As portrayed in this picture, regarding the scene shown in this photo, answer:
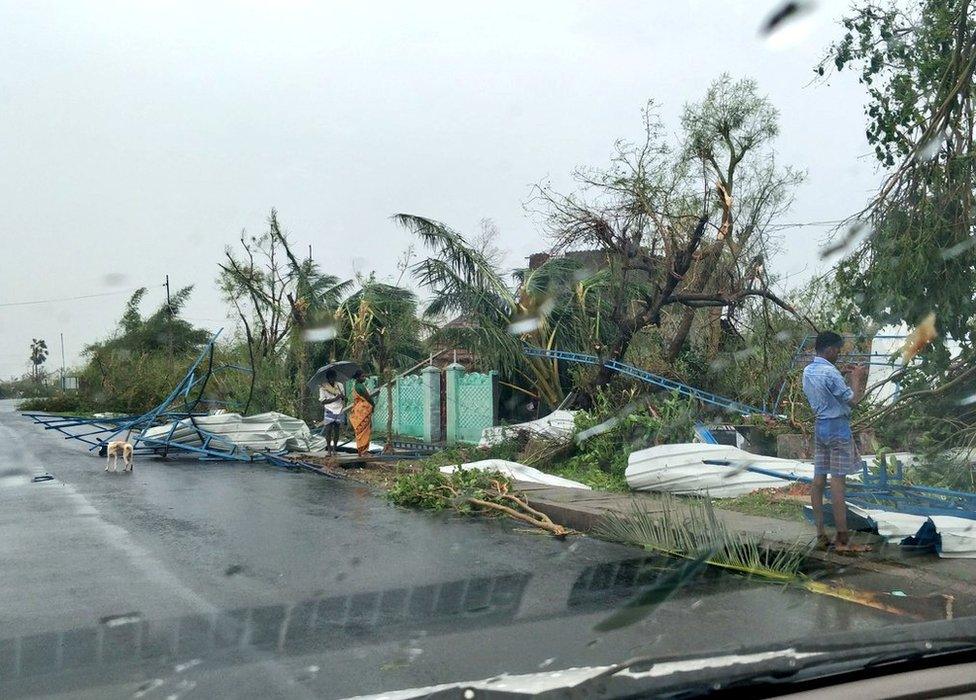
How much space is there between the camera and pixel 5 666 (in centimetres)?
490

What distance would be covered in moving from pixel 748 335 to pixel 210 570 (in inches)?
437

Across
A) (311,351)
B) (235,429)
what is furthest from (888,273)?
(311,351)

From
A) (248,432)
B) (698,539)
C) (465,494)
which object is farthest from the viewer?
(248,432)

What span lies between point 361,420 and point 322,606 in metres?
11.4

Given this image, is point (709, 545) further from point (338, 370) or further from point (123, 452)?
point (123, 452)

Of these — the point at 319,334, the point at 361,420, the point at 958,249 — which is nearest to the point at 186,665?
the point at 958,249

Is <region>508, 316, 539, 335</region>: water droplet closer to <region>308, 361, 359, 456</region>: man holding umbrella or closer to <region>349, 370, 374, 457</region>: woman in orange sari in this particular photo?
<region>349, 370, 374, 457</region>: woman in orange sari

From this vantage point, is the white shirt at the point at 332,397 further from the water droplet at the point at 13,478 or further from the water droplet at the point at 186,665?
the water droplet at the point at 186,665

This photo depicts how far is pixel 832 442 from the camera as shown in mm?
7570

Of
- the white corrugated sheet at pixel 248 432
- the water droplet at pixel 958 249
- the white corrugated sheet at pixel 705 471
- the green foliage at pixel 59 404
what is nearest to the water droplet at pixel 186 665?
the white corrugated sheet at pixel 705 471

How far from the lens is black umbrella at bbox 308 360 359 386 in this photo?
17734 millimetres

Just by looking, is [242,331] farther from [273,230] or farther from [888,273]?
[888,273]

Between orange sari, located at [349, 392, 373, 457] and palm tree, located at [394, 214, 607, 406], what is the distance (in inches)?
79.3

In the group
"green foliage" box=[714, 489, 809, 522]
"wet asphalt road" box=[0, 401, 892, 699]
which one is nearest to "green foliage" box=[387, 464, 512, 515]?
"wet asphalt road" box=[0, 401, 892, 699]
